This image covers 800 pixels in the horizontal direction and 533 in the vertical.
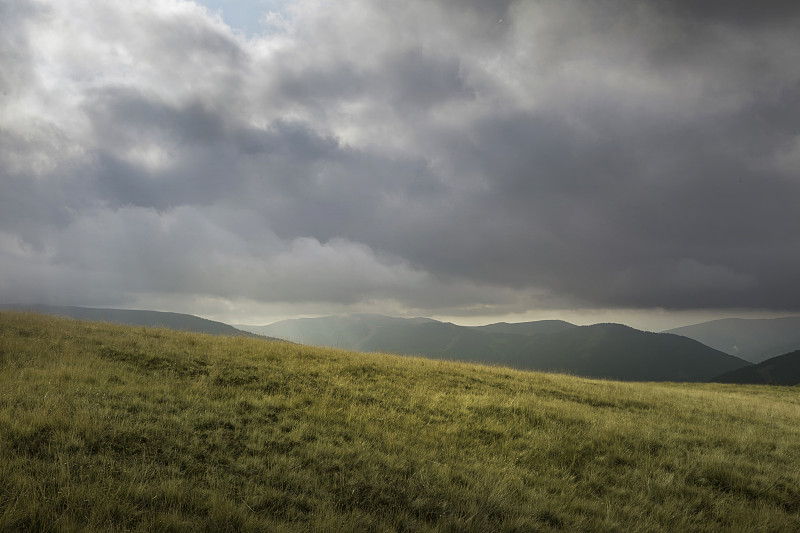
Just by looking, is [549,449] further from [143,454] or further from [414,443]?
[143,454]

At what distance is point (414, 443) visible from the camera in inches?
373

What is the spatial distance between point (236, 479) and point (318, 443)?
7.04ft

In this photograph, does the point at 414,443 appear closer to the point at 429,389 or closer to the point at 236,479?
the point at 236,479

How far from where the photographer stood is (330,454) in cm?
797

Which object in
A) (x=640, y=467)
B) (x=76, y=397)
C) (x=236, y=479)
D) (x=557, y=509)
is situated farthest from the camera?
(x=640, y=467)

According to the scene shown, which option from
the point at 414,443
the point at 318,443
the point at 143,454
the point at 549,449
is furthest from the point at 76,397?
the point at 549,449

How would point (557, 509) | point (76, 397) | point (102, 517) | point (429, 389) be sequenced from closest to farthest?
point (102, 517) → point (557, 509) → point (76, 397) → point (429, 389)

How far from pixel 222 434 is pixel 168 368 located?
692 centimetres

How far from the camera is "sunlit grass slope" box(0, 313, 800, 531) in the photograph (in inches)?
220

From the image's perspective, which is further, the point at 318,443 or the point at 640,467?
the point at 640,467

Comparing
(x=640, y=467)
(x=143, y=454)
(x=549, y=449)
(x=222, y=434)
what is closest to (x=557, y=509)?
(x=549, y=449)

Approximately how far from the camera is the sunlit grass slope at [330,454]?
5.58 meters

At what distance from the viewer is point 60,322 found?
19.4 metres

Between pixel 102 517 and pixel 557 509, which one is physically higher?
pixel 102 517
